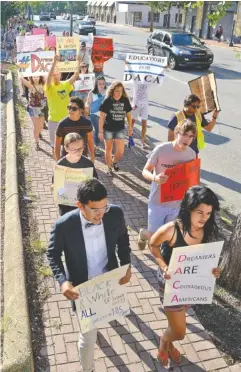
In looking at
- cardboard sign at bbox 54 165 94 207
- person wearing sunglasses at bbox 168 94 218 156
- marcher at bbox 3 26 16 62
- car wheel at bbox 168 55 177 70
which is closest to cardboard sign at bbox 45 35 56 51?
person wearing sunglasses at bbox 168 94 218 156

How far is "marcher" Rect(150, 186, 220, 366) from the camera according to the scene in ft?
10.3

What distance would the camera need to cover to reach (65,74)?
11.0m

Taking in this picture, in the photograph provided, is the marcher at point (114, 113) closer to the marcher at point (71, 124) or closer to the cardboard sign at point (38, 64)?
the marcher at point (71, 124)

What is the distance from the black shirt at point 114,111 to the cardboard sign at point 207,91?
1197 millimetres

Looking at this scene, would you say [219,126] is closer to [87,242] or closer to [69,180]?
[69,180]

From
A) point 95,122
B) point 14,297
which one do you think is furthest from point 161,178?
point 95,122

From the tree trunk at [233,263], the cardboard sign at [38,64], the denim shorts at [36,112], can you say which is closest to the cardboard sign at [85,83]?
the cardboard sign at [38,64]

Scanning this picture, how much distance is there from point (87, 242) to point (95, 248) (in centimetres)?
9

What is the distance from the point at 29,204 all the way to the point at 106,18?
8195 centimetres

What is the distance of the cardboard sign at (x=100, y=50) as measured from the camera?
10.8m

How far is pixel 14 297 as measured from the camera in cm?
425

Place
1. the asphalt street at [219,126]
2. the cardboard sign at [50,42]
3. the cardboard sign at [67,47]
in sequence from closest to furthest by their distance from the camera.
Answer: the asphalt street at [219,126] → the cardboard sign at [67,47] → the cardboard sign at [50,42]

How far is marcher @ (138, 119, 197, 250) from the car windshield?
1834cm

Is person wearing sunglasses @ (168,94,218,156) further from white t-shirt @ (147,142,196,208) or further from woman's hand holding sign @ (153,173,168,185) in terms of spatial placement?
woman's hand holding sign @ (153,173,168,185)
